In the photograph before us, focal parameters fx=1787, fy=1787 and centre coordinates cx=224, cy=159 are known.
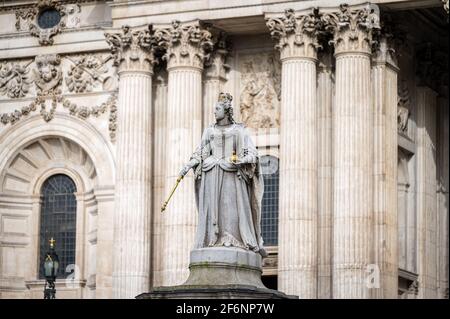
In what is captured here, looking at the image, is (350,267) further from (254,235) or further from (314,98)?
(254,235)

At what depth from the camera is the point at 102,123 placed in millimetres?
49469

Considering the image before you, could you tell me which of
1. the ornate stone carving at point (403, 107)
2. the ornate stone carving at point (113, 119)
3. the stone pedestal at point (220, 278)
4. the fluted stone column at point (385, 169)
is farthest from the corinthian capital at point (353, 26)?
the stone pedestal at point (220, 278)

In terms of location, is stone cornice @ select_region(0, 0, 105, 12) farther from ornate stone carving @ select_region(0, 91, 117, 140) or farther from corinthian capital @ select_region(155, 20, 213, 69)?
corinthian capital @ select_region(155, 20, 213, 69)

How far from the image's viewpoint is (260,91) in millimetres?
47625

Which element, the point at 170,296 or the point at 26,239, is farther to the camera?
the point at 26,239

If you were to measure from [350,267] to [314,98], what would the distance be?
4.50 m

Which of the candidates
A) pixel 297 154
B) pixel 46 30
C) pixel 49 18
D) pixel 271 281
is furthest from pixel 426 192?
pixel 49 18

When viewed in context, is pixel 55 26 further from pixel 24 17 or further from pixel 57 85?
pixel 57 85

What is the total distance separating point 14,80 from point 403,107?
36.5ft

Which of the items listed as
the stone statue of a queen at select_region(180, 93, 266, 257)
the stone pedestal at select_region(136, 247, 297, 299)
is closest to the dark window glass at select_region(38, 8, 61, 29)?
the stone statue of a queen at select_region(180, 93, 266, 257)

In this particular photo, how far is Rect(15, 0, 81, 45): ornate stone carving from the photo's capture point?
5022 cm

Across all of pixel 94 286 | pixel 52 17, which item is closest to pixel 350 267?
pixel 94 286

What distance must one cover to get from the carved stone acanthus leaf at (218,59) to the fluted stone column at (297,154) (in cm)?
222

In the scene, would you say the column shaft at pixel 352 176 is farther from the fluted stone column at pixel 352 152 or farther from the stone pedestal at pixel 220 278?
the stone pedestal at pixel 220 278
